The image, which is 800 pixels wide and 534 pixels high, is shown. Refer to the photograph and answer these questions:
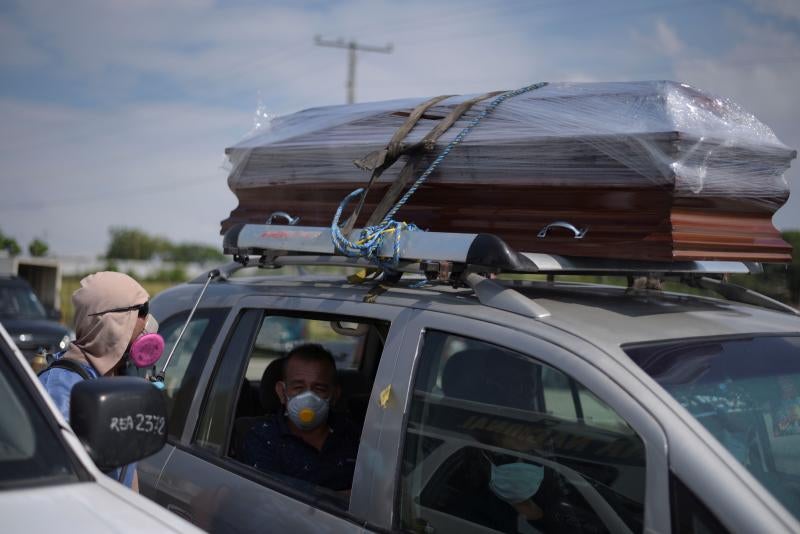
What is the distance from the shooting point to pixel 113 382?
2197mm

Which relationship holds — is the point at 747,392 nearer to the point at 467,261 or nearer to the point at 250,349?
the point at 467,261

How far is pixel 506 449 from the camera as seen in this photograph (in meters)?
2.46

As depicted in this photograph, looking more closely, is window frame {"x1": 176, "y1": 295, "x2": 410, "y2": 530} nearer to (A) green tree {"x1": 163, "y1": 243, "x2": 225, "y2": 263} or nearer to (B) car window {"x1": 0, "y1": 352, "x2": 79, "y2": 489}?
(B) car window {"x1": 0, "y1": 352, "x2": 79, "y2": 489}

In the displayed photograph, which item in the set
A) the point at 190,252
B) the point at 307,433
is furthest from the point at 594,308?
the point at 190,252

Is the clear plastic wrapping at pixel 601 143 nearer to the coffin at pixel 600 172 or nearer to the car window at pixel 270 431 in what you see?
the coffin at pixel 600 172

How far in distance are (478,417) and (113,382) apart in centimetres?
105

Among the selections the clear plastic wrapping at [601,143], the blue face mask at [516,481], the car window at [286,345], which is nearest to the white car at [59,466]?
the blue face mask at [516,481]

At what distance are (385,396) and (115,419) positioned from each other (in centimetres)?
85

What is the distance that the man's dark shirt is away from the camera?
3.38 metres

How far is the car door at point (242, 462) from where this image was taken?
106 inches

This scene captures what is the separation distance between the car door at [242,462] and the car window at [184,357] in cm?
8

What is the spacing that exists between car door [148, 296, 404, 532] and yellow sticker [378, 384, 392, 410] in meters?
0.08

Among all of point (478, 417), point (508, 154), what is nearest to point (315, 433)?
point (478, 417)

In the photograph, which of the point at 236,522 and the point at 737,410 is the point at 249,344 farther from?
the point at 737,410
